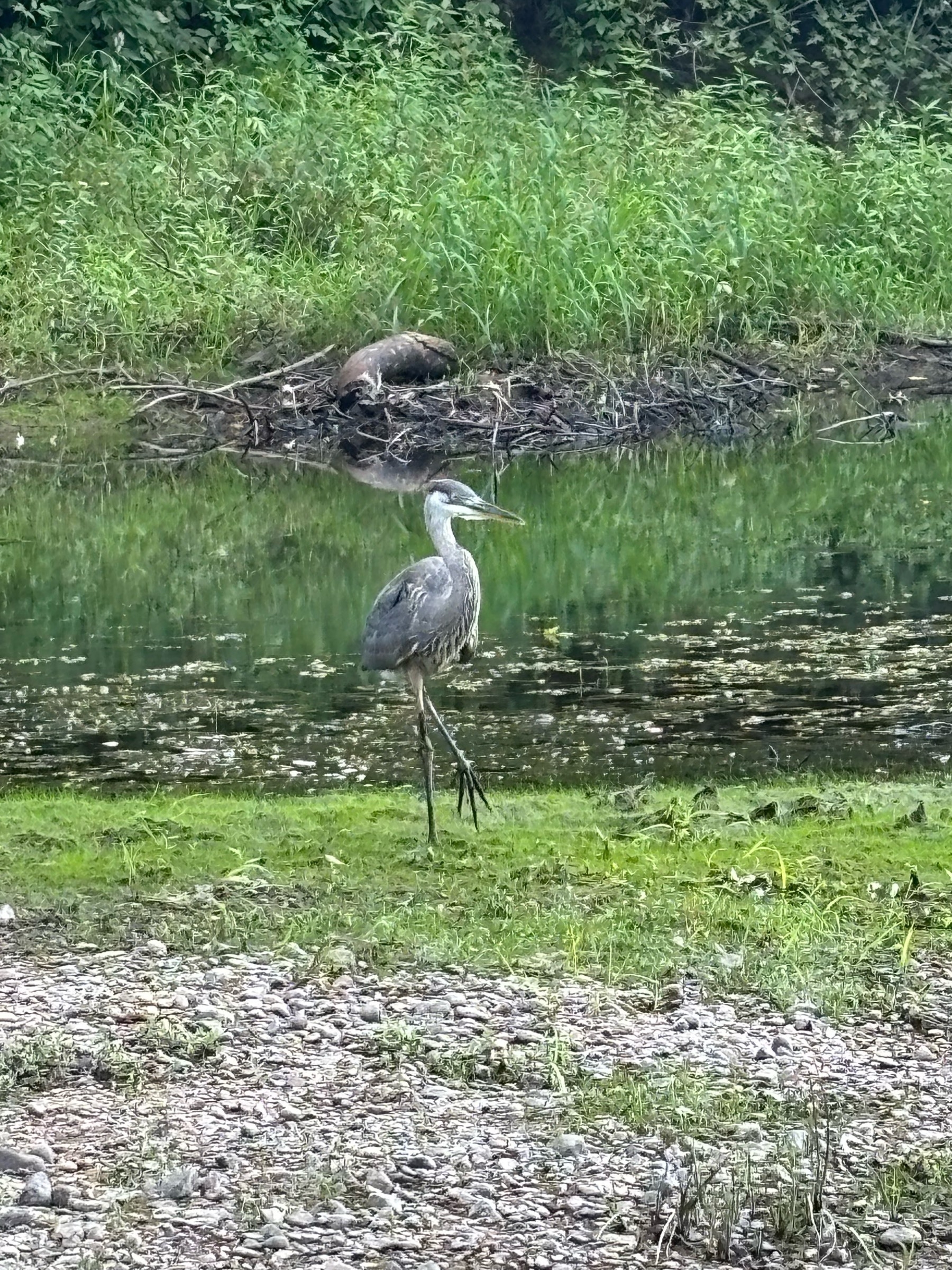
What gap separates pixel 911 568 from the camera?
11.8 metres

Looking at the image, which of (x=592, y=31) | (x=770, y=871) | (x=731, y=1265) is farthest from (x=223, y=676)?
(x=592, y=31)

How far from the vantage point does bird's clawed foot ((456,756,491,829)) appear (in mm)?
7109

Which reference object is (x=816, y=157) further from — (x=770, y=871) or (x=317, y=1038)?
(x=317, y=1038)

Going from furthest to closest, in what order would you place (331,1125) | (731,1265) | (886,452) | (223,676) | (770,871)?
(886,452) → (223,676) → (770,871) → (331,1125) → (731,1265)

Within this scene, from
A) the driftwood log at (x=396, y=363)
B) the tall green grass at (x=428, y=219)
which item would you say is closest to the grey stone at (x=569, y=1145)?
the driftwood log at (x=396, y=363)

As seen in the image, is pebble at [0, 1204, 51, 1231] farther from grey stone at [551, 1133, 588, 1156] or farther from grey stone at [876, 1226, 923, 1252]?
grey stone at [876, 1226, 923, 1252]

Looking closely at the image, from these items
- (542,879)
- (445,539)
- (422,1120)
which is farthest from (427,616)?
(422,1120)

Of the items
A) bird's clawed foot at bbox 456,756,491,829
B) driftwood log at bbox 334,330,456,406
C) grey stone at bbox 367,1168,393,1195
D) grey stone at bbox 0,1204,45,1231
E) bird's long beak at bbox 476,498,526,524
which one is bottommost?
grey stone at bbox 0,1204,45,1231

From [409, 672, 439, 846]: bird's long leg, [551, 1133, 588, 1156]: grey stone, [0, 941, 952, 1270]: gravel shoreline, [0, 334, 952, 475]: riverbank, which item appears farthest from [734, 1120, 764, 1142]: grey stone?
[0, 334, 952, 475]: riverbank

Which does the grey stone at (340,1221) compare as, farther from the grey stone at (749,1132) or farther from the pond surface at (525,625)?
the pond surface at (525,625)

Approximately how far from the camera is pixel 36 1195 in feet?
13.4

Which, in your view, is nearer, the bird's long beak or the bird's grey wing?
the bird's grey wing

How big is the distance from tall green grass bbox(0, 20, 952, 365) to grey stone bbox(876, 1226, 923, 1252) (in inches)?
534

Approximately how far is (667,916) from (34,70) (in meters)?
16.8
